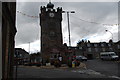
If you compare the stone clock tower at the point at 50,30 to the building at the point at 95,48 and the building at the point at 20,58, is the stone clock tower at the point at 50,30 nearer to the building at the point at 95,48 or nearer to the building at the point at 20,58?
the building at the point at 20,58

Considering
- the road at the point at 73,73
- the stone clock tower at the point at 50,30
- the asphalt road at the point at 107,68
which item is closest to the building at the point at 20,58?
the road at the point at 73,73

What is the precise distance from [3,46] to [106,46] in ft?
275

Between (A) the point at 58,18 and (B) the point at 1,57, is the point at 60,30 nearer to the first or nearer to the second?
(A) the point at 58,18

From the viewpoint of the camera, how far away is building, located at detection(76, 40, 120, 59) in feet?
289

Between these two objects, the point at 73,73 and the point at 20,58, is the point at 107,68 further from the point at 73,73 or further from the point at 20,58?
the point at 20,58

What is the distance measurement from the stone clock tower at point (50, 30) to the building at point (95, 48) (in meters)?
36.7

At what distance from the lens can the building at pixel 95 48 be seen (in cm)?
8794

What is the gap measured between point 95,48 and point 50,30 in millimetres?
40693

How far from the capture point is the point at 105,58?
154ft

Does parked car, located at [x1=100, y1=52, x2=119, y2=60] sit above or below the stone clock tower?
below

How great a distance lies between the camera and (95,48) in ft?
292

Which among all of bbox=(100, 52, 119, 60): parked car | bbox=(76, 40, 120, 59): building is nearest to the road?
bbox=(100, 52, 119, 60): parked car

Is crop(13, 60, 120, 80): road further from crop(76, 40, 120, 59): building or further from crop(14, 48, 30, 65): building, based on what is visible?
crop(76, 40, 120, 59): building

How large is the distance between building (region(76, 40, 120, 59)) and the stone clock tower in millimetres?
36718
